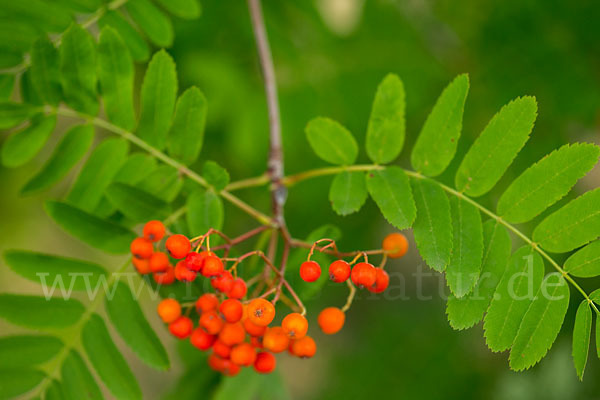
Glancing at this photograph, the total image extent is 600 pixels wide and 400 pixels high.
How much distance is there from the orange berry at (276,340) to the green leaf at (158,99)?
2.10 ft

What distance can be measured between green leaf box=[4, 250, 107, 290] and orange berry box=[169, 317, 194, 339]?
32 centimetres

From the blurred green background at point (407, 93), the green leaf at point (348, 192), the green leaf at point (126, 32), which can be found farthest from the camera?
the blurred green background at point (407, 93)

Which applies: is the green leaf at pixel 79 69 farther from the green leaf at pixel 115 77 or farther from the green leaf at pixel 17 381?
the green leaf at pixel 17 381

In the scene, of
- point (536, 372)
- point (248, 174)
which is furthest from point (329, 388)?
point (248, 174)

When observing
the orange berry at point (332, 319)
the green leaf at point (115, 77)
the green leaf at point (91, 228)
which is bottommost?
the orange berry at point (332, 319)

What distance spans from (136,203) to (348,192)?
0.58m

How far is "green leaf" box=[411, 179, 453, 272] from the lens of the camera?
119 cm

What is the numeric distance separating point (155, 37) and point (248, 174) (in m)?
1.43

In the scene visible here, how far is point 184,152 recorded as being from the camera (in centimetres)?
150

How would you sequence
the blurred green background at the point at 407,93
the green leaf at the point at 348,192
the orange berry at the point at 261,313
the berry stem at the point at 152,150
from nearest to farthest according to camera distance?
the orange berry at the point at 261,313 → the green leaf at the point at 348,192 → the berry stem at the point at 152,150 → the blurred green background at the point at 407,93

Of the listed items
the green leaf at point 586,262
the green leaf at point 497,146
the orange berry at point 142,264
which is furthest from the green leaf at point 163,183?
the green leaf at point 586,262

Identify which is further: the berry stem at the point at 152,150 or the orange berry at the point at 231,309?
the berry stem at the point at 152,150

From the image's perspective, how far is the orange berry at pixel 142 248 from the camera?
1261 millimetres

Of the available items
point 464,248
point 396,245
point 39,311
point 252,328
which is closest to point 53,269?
point 39,311
